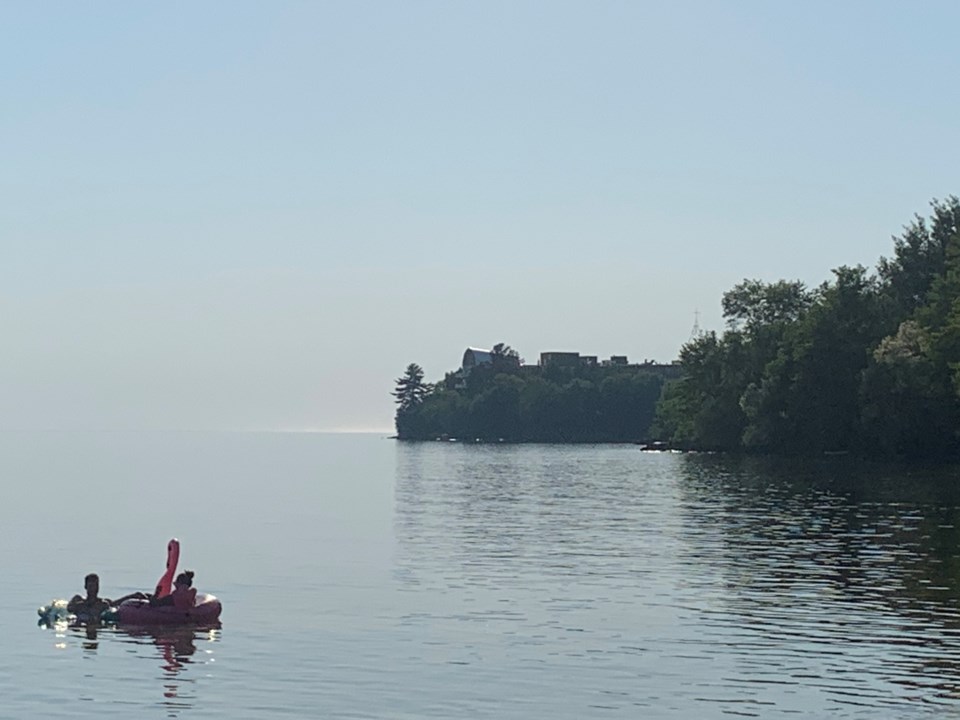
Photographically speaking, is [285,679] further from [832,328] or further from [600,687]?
[832,328]

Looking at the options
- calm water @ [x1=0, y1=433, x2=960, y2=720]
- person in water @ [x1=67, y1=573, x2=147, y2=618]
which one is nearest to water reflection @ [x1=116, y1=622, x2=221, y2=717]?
calm water @ [x1=0, y1=433, x2=960, y2=720]

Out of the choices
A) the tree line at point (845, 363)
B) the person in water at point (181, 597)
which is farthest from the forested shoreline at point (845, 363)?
the person in water at point (181, 597)

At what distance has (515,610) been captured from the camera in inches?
1645

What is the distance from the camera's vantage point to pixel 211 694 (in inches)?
1206

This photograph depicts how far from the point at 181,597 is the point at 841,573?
20831 millimetres

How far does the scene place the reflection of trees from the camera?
3369cm

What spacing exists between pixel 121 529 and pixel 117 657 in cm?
4381

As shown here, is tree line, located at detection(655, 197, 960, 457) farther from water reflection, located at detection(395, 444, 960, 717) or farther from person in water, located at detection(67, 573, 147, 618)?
person in water, located at detection(67, 573, 147, 618)

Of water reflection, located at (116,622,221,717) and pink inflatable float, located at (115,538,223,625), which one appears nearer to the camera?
water reflection, located at (116,622,221,717)

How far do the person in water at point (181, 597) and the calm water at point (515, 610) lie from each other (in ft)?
3.32

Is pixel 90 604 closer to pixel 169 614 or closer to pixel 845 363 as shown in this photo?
pixel 169 614

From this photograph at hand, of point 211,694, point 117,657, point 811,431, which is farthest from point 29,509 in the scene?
point 811,431

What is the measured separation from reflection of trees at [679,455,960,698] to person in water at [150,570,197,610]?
13198 millimetres

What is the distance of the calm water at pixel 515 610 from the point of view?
29703mm
